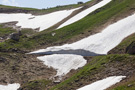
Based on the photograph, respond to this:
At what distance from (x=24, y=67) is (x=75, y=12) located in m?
38.0

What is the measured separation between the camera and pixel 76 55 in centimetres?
4900

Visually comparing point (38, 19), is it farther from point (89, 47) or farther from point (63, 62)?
point (63, 62)

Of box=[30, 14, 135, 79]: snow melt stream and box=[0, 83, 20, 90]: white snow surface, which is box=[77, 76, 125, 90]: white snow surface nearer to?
box=[30, 14, 135, 79]: snow melt stream

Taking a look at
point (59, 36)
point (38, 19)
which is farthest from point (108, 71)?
point (38, 19)

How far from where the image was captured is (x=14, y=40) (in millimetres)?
58469

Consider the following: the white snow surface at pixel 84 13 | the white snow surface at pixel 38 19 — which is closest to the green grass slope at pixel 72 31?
the white snow surface at pixel 84 13

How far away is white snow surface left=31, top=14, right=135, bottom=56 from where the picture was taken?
48.1 m

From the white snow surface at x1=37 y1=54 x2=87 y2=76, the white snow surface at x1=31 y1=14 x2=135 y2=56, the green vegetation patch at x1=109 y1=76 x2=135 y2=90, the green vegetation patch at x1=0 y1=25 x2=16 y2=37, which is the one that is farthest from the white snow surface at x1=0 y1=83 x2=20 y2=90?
the green vegetation patch at x1=0 y1=25 x2=16 y2=37

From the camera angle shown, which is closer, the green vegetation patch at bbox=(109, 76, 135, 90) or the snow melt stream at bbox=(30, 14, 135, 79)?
the green vegetation patch at bbox=(109, 76, 135, 90)

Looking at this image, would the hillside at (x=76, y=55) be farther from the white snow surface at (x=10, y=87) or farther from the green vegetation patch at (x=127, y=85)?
the white snow surface at (x=10, y=87)

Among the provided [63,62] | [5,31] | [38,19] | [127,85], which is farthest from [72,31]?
[127,85]

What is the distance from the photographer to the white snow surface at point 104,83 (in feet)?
98.0

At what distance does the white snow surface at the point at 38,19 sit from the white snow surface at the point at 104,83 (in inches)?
1753

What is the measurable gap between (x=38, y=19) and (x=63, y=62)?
40.0 metres
